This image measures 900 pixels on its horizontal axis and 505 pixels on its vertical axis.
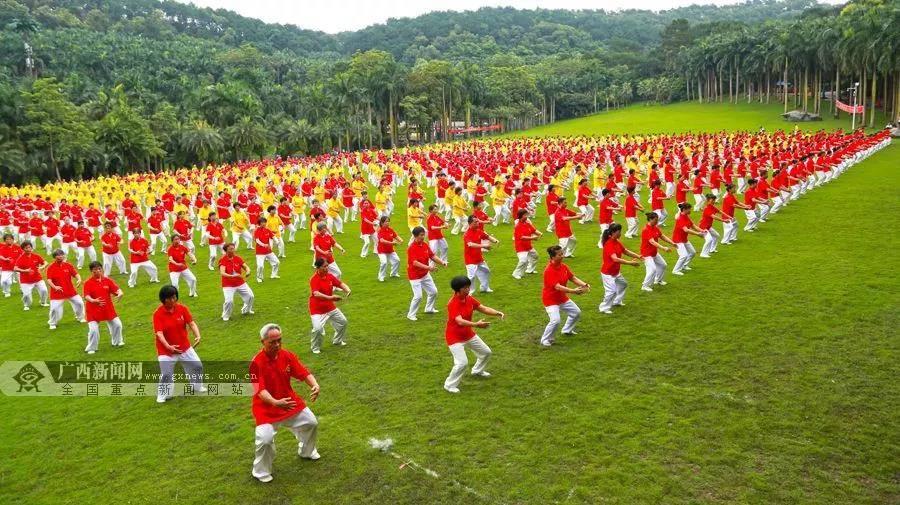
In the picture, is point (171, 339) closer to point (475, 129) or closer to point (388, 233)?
point (388, 233)

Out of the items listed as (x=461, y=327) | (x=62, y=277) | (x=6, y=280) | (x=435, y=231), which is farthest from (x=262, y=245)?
(x=461, y=327)

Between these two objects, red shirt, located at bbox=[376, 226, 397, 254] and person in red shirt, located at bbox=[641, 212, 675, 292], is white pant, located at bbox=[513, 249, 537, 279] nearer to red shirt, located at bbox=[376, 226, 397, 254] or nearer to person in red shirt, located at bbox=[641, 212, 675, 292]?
person in red shirt, located at bbox=[641, 212, 675, 292]

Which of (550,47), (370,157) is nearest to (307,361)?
(370,157)

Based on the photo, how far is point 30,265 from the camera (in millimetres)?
15898

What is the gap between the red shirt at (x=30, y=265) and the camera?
1577 cm

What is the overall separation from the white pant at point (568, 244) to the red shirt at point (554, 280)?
536 cm

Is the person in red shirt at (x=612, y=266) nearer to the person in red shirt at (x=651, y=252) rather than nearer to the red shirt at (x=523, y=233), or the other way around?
the person in red shirt at (x=651, y=252)

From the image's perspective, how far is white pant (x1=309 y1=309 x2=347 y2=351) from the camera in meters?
10.8

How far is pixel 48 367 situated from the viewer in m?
12.0

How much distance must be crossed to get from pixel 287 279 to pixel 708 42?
3540 inches

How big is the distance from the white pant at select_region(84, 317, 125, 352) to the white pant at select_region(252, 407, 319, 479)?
6553 millimetres

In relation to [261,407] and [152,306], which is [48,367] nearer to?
[152,306]

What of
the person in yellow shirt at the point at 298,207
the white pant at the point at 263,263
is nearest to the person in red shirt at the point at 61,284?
the white pant at the point at 263,263

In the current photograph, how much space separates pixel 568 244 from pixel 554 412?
898cm
